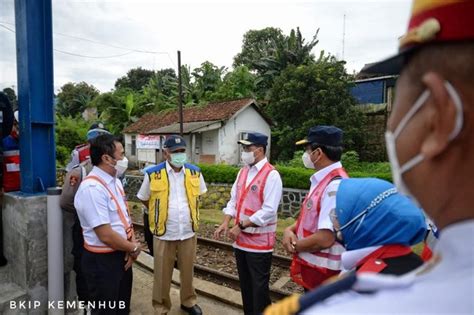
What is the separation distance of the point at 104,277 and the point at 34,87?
6.15ft

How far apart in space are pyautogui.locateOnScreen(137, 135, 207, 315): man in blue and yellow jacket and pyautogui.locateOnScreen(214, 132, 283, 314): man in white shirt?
1.96 ft

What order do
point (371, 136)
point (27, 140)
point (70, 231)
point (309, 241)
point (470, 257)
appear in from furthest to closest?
1. point (371, 136)
2. point (70, 231)
3. point (27, 140)
4. point (309, 241)
5. point (470, 257)

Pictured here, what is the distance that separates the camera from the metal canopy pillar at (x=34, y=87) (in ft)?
9.93

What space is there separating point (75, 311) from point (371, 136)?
Answer: 1548 centimetres

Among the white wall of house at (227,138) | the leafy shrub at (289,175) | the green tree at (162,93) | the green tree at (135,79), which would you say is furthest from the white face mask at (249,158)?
the green tree at (135,79)

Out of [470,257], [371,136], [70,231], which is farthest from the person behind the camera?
[371,136]

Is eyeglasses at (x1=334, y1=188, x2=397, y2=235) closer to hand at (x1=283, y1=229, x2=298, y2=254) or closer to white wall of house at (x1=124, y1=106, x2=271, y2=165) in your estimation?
hand at (x1=283, y1=229, x2=298, y2=254)

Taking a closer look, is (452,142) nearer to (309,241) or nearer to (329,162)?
(309,241)

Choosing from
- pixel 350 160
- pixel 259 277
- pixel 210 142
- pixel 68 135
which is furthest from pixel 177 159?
pixel 68 135

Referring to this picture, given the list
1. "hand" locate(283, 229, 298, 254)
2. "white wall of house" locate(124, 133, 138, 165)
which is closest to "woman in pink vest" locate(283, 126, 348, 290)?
"hand" locate(283, 229, 298, 254)

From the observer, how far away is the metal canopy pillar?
9.93 feet

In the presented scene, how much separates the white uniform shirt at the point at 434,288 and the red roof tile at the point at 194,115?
18081 millimetres

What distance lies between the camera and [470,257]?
56 cm

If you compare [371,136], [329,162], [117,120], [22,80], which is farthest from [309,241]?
[117,120]
